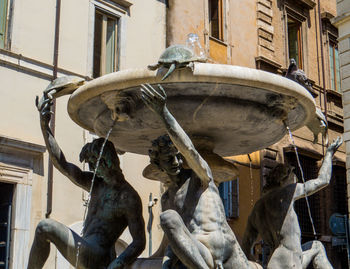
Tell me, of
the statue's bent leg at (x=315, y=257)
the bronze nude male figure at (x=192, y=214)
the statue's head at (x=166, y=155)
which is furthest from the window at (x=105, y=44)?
the bronze nude male figure at (x=192, y=214)

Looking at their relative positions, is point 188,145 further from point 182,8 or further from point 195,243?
point 182,8

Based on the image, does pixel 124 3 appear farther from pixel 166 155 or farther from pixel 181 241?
pixel 181 241

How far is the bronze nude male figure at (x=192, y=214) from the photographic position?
4.36 m

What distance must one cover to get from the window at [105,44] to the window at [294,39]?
7.11 meters

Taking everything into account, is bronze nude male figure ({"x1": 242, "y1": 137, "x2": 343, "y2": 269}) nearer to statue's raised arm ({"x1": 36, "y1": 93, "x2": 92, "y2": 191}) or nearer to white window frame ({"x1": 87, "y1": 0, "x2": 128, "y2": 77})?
statue's raised arm ({"x1": 36, "y1": 93, "x2": 92, "y2": 191})

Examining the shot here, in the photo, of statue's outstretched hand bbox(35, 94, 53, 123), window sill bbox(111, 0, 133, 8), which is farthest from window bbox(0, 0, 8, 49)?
statue's outstretched hand bbox(35, 94, 53, 123)

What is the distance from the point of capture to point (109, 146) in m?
5.25

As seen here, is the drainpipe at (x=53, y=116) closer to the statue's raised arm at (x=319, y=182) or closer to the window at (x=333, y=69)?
the statue's raised arm at (x=319, y=182)

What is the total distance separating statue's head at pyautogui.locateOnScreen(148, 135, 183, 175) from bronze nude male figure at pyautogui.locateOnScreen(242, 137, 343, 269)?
1.03 m

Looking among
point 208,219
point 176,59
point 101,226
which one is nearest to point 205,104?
point 176,59

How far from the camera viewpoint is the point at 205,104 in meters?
5.25

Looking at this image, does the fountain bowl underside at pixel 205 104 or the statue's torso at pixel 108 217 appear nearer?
the fountain bowl underside at pixel 205 104

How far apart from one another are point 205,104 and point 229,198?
31.2 feet

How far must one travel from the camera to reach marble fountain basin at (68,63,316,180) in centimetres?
494
